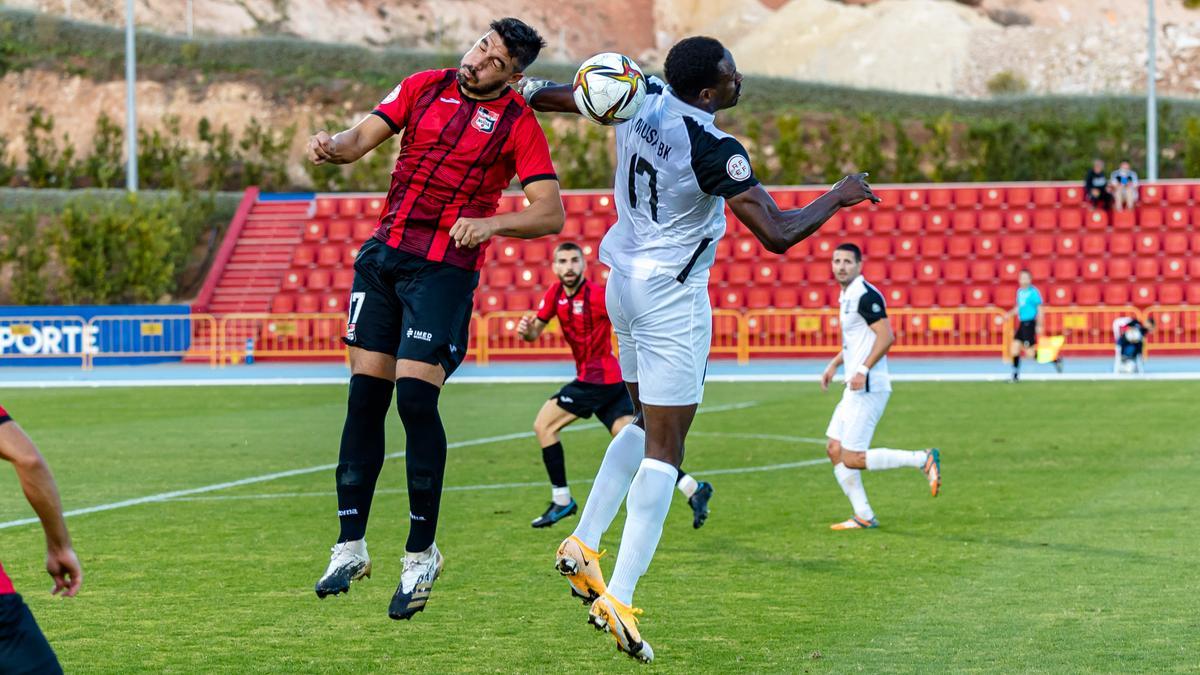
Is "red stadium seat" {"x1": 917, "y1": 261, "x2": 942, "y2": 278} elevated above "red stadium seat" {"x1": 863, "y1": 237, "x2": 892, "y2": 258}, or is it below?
below

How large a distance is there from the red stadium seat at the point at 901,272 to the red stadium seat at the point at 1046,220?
3.10m

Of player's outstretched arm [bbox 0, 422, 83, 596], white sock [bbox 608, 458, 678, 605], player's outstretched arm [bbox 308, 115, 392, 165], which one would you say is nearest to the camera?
player's outstretched arm [bbox 0, 422, 83, 596]

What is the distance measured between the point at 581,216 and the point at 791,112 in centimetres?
2219

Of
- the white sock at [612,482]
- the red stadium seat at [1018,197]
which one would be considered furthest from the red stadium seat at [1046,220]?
the white sock at [612,482]

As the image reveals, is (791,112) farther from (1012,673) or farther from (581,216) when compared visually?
(1012,673)

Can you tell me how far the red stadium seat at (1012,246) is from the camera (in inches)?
1380

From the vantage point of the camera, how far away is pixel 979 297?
34.6m

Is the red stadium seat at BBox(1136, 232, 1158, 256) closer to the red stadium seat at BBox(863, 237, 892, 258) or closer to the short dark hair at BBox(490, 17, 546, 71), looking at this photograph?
the red stadium seat at BBox(863, 237, 892, 258)

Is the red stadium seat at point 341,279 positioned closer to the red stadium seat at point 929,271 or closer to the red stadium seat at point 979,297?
the red stadium seat at point 929,271

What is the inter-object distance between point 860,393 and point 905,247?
25176 mm

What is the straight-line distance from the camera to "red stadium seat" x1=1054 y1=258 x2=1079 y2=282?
34531mm

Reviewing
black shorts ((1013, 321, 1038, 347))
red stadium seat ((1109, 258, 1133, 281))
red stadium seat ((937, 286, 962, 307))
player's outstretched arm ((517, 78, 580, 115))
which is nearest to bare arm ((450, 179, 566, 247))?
player's outstretched arm ((517, 78, 580, 115))

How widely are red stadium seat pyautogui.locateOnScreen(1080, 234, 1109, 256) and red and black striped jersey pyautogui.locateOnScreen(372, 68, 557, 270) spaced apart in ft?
99.6

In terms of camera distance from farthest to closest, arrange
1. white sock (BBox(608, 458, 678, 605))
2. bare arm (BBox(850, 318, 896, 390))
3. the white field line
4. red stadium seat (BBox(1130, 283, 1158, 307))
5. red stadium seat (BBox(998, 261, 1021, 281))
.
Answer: red stadium seat (BBox(998, 261, 1021, 281))
red stadium seat (BBox(1130, 283, 1158, 307))
the white field line
bare arm (BBox(850, 318, 896, 390))
white sock (BBox(608, 458, 678, 605))
